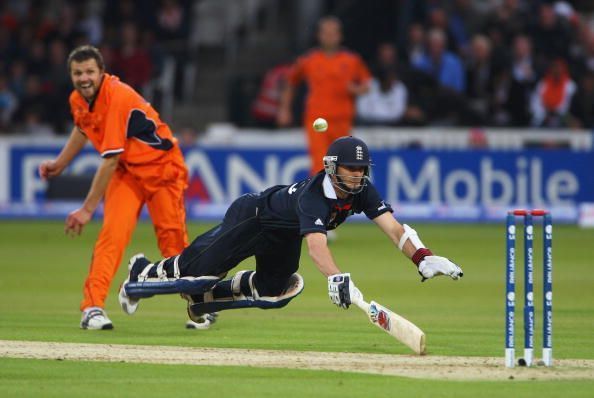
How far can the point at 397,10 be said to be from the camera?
24484 millimetres

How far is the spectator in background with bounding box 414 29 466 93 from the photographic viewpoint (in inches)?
854

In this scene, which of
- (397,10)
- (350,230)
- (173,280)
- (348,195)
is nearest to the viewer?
(348,195)

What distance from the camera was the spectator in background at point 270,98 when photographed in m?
22.0

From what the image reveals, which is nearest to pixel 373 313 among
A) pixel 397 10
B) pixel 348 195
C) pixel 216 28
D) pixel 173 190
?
pixel 348 195

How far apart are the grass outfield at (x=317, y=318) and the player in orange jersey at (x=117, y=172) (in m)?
0.51

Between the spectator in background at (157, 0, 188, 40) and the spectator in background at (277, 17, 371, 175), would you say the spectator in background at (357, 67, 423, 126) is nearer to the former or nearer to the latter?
the spectator in background at (277, 17, 371, 175)

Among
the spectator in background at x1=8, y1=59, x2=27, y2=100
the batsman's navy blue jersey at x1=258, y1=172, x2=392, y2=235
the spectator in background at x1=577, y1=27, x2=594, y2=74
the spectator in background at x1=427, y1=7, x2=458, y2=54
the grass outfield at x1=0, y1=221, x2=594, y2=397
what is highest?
the spectator in background at x1=427, y1=7, x2=458, y2=54

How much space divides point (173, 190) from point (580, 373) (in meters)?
3.76

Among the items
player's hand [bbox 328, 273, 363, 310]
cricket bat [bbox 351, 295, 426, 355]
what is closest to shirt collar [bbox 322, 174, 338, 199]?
player's hand [bbox 328, 273, 363, 310]

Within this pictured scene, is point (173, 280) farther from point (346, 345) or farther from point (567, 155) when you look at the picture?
point (567, 155)

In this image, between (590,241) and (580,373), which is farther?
(590,241)

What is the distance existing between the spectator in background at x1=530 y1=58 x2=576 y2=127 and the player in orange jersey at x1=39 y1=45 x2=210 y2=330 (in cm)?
1136

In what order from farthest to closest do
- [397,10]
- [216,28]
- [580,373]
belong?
[216,28], [397,10], [580,373]

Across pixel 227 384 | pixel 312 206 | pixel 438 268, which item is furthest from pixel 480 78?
pixel 227 384
